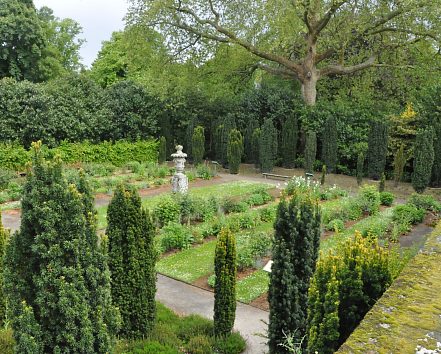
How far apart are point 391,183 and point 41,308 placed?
18533mm

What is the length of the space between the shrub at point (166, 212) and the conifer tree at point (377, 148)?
36.3 ft

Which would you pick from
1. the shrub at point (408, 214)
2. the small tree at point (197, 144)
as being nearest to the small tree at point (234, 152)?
the small tree at point (197, 144)

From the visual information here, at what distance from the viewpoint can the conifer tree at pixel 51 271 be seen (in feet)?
13.3

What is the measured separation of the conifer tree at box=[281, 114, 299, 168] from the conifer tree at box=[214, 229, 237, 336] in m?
17.0

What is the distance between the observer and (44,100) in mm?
21094

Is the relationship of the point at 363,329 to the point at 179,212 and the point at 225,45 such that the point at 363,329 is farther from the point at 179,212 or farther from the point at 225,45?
the point at 225,45

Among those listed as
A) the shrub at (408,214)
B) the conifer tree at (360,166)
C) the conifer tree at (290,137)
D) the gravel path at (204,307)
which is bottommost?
the gravel path at (204,307)

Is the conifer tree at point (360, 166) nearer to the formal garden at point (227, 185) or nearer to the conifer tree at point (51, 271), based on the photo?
the formal garden at point (227, 185)

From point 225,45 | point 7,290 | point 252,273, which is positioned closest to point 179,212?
point 252,273

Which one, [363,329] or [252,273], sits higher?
[363,329]

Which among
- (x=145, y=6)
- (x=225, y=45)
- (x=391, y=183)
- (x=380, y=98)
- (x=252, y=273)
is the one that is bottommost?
(x=252, y=273)

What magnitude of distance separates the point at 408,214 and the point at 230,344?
890 cm

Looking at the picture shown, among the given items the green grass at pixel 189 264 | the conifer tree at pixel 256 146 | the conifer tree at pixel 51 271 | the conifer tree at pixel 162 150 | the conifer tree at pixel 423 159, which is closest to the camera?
the conifer tree at pixel 51 271

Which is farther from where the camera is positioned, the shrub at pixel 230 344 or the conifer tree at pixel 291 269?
the shrub at pixel 230 344
